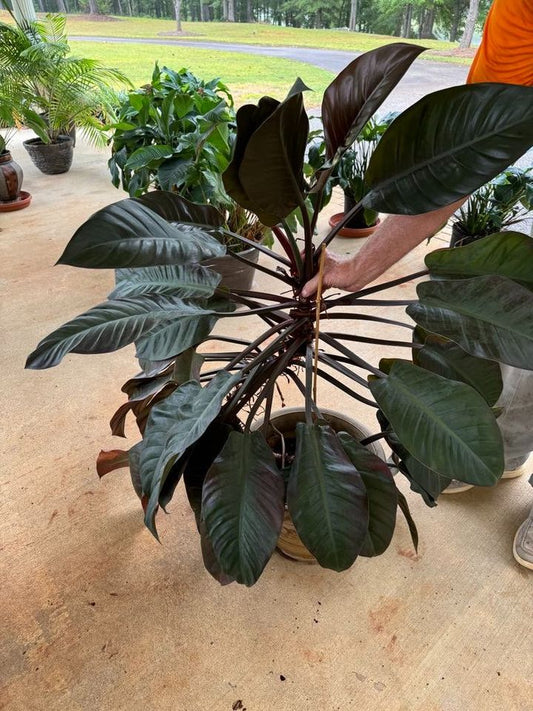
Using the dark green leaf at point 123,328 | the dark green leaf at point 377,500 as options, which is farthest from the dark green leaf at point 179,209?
the dark green leaf at point 377,500

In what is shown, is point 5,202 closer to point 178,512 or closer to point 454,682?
point 178,512

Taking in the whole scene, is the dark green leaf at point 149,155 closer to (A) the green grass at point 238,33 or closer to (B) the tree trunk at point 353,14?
(A) the green grass at point 238,33

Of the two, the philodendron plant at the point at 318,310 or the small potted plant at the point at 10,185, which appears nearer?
the philodendron plant at the point at 318,310

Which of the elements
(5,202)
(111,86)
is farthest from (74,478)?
(111,86)

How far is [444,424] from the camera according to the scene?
0.70m

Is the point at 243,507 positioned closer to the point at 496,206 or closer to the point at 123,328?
the point at 123,328

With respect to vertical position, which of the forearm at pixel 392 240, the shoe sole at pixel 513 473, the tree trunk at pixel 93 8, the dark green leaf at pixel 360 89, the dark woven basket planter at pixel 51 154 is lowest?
the shoe sole at pixel 513 473

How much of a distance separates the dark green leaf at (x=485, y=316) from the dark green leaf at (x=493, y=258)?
44 mm

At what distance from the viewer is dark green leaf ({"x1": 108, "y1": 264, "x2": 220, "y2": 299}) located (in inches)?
34.8

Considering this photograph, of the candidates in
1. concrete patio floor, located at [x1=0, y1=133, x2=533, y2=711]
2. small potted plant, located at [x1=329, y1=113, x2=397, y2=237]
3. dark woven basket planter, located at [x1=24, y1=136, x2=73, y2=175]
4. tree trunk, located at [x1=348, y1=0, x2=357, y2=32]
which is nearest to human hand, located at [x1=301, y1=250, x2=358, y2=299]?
concrete patio floor, located at [x1=0, y1=133, x2=533, y2=711]

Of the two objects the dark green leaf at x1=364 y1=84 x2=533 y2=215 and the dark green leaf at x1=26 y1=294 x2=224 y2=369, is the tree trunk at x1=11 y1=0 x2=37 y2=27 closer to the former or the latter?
the dark green leaf at x1=26 y1=294 x2=224 y2=369

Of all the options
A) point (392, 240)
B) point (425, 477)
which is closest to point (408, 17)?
point (392, 240)

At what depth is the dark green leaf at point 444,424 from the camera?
659 millimetres

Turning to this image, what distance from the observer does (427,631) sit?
1.11 metres
